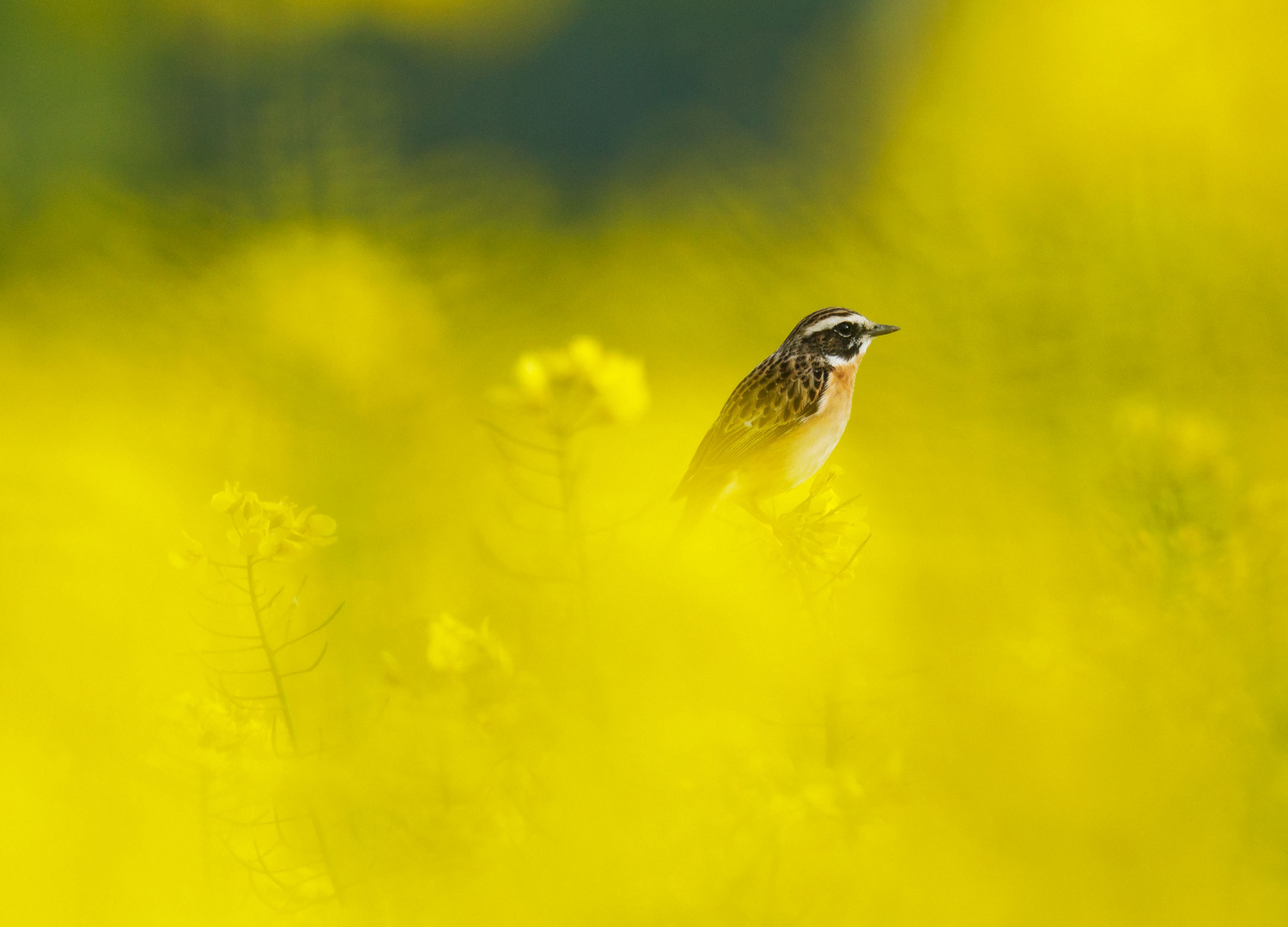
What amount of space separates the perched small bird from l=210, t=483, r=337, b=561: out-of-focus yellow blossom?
1.10 feet

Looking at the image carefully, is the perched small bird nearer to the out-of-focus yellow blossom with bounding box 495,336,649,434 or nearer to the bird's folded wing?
the bird's folded wing

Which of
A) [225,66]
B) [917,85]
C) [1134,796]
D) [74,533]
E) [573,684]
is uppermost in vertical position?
[225,66]

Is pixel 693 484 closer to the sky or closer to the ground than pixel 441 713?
closer to the sky

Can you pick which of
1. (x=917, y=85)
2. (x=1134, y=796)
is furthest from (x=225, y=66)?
(x=1134, y=796)

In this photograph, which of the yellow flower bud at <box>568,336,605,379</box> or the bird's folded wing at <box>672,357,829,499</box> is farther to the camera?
the bird's folded wing at <box>672,357,829,499</box>

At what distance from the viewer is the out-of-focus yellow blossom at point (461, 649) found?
1.91 ft

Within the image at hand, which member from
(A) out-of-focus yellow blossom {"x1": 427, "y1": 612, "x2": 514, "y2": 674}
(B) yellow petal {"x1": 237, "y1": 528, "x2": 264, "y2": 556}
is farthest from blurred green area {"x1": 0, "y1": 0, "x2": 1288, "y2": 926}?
(B) yellow petal {"x1": 237, "y1": 528, "x2": 264, "y2": 556}

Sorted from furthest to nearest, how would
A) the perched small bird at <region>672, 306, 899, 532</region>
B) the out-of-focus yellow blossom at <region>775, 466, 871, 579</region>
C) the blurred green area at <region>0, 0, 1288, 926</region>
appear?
the perched small bird at <region>672, 306, 899, 532</region>
the out-of-focus yellow blossom at <region>775, 466, 871, 579</region>
the blurred green area at <region>0, 0, 1288, 926</region>

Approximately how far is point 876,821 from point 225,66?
1479mm

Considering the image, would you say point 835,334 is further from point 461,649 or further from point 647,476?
point 461,649

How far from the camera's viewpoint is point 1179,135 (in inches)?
41.1

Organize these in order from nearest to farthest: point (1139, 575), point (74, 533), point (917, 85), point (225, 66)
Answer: point (1139, 575)
point (74, 533)
point (917, 85)
point (225, 66)

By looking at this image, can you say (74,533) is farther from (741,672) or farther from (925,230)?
(925,230)

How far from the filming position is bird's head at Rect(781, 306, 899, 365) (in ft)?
3.90
